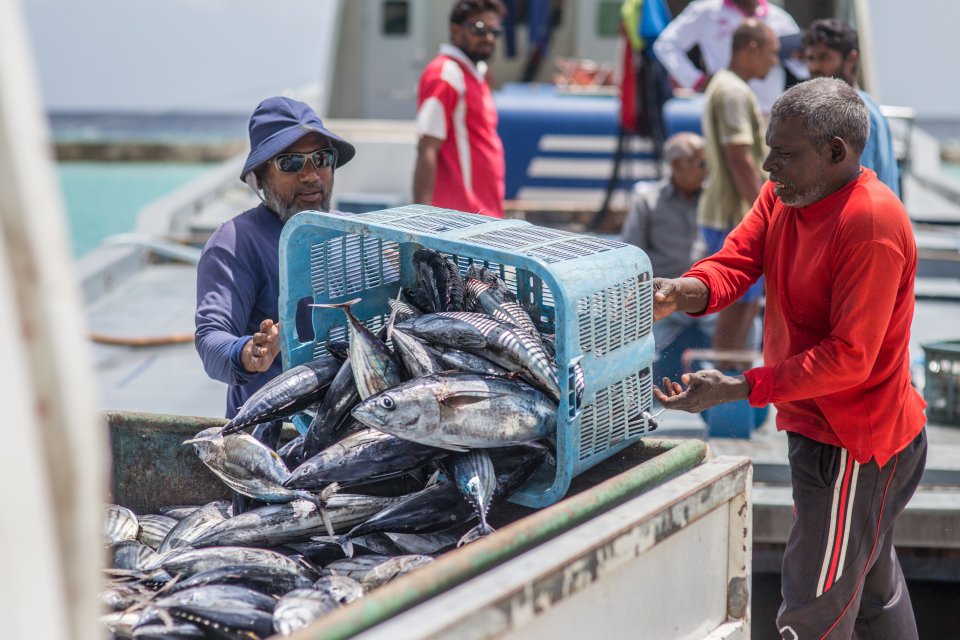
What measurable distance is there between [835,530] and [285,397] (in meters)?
1.63

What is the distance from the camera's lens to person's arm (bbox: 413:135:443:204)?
5805 mm

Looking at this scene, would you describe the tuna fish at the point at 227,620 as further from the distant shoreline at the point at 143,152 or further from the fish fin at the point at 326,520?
the distant shoreline at the point at 143,152

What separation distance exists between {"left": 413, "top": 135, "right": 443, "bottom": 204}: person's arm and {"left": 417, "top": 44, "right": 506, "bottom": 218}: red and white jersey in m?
0.05

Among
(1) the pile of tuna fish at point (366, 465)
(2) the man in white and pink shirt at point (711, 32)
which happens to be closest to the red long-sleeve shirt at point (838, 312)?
(1) the pile of tuna fish at point (366, 465)

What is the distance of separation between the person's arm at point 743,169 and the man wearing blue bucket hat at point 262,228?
3.07 metres

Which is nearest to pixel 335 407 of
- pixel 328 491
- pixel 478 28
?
pixel 328 491

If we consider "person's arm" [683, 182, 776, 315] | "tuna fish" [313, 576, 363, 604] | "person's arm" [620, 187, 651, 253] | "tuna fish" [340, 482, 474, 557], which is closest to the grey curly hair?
"person's arm" [683, 182, 776, 315]

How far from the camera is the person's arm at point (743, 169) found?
6094 mm

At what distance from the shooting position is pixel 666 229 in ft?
22.7

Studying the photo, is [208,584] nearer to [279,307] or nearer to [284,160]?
[279,307]

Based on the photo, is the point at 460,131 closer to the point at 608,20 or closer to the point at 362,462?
the point at 362,462

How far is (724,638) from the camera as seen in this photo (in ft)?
9.52

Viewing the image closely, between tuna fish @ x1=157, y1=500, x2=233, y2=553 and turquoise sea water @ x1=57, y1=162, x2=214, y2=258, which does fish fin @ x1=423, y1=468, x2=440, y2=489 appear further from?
turquoise sea water @ x1=57, y1=162, x2=214, y2=258

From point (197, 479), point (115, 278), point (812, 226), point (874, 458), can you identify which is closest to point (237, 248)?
point (197, 479)
